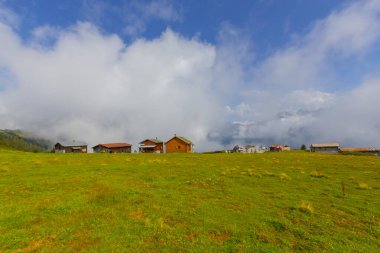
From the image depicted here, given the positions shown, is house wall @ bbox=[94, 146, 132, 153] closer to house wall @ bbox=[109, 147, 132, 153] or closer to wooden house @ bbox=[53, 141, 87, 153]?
house wall @ bbox=[109, 147, 132, 153]

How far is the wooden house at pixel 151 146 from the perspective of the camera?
113125 millimetres

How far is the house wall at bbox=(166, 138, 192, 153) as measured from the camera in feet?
341

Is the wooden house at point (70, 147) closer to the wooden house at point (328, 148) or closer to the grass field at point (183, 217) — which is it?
the grass field at point (183, 217)


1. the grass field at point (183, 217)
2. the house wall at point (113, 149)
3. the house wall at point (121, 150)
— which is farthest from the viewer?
the house wall at point (121, 150)

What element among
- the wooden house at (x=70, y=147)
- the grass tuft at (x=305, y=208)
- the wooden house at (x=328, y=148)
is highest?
the wooden house at (x=70, y=147)

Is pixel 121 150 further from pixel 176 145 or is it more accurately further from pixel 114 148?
pixel 176 145

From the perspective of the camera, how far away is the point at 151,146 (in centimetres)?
11244

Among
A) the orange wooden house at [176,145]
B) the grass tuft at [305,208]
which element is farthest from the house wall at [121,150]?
the grass tuft at [305,208]

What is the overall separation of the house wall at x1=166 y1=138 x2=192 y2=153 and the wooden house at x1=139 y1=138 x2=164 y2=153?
9.21 m

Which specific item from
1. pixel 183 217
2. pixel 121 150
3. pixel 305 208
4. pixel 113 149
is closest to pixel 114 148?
pixel 113 149

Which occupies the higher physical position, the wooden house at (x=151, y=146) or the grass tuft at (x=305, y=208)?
the wooden house at (x=151, y=146)

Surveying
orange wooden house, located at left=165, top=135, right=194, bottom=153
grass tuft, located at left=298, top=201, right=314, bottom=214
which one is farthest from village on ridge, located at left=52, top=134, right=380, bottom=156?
grass tuft, located at left=298, top=201, right=314, bottom=214

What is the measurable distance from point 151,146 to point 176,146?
46.8 ft

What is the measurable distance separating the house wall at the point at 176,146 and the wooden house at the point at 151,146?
362 inches
